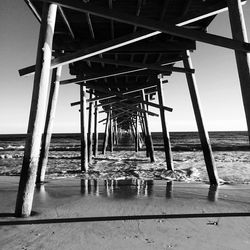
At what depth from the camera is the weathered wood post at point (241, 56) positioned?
2.89 m

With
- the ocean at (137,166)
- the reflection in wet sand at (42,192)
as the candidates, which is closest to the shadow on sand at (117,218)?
the reflection in wet sand at (42,192)

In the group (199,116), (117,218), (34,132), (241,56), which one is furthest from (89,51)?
(199,116)

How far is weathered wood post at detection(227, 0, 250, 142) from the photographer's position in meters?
2.89

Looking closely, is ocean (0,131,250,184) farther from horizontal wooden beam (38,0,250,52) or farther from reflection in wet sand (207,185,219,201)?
horizontal wooden beam (38,0,250,52)

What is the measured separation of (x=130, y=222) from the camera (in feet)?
8.49

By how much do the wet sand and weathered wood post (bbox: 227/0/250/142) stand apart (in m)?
1.20

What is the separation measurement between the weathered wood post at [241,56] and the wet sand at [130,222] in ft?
3.93

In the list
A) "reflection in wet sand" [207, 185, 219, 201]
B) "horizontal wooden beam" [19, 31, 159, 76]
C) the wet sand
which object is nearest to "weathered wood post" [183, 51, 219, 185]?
"reflection in wet sand" [207, 185, 219, 201]

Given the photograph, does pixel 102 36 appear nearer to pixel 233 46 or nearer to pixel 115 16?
pixel 115 16

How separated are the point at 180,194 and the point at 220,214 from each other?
1.21 meters

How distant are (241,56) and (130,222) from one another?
2.21 meters

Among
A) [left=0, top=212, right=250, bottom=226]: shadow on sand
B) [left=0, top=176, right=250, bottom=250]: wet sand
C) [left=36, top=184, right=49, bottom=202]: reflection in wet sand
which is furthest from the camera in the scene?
[left=36, top=184, right=49, bottom=202]: reflection in wet sand

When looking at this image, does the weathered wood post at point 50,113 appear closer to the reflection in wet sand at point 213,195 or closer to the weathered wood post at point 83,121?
the weathered wood post at point 83,121

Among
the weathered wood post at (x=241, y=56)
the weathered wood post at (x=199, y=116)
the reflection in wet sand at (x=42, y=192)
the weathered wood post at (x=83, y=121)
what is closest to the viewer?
the weathered wood post at (x=241, y=56)
